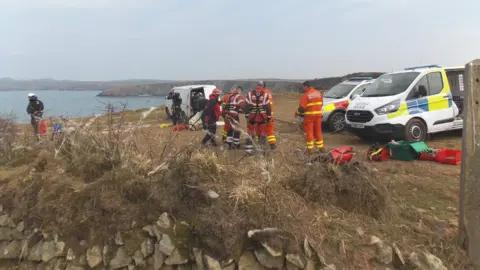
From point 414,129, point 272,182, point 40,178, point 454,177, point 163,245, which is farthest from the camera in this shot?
point 414,129

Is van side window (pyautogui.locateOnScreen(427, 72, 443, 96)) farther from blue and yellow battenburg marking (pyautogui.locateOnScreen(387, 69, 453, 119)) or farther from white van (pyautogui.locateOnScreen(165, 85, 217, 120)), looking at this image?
white van (pyautogui.locateOnScreen(165, 85, 217, 120))

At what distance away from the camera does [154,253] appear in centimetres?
391

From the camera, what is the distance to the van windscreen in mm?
9465

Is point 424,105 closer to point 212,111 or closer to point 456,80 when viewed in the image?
point 456,80

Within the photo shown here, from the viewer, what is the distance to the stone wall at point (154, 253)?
351 cm

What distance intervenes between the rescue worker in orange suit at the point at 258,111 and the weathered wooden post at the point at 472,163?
16.4 ft

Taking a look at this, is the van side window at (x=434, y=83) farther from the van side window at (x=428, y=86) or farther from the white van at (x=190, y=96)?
the white van at (x=190, y=96)

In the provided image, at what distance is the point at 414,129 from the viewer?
9172 millimetres

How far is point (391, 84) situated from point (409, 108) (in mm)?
941

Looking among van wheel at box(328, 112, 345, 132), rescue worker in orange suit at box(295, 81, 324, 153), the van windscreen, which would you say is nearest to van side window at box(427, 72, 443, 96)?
the van windscreen

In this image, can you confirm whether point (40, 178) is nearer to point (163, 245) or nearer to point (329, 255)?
point (163, 245)

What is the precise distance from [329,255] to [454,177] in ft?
13.2

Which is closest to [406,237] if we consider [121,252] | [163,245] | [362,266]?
[362,266]

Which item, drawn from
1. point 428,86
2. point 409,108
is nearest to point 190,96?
point 409,108
